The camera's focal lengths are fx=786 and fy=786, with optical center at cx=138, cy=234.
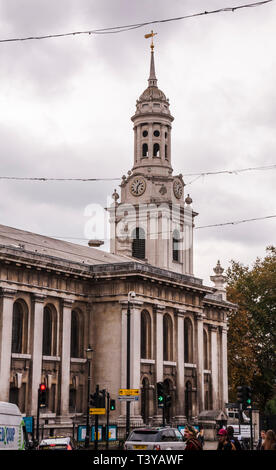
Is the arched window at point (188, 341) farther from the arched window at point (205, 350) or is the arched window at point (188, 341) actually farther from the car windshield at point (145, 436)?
the car windshield at point (145, 436)

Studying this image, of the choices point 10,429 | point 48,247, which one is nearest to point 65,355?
point 48,247

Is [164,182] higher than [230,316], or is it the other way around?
[164,182]

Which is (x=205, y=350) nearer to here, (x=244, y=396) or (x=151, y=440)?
(x=244, y=396)

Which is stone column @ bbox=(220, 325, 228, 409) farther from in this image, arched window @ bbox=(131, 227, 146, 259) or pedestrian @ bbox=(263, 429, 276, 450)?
pedestrian @ bbox=(263, 429, 276, 450)

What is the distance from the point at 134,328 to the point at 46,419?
8055mm

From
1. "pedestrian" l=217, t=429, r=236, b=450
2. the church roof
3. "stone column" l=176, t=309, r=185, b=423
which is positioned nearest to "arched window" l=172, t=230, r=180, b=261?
the church roof

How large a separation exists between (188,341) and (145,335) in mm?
5911

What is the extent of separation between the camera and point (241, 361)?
72.6m

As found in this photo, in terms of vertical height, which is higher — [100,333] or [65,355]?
[100,333]

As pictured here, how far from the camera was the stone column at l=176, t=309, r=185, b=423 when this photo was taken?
179 ft

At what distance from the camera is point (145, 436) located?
93.0 ft

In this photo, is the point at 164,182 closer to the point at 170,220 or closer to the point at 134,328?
the point at 170,220

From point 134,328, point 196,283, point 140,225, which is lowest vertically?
A: point 134,328
